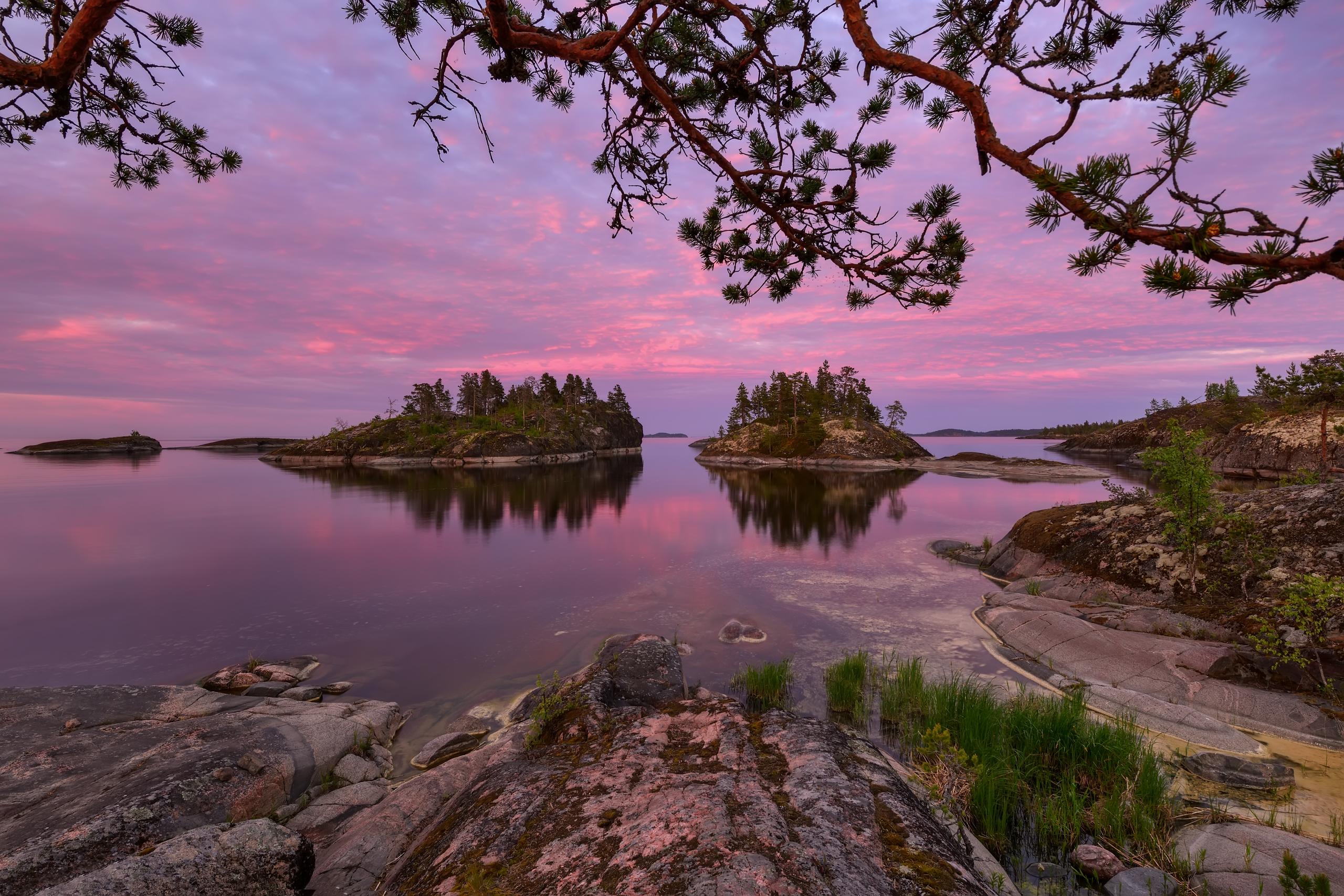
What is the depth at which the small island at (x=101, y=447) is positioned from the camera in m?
139

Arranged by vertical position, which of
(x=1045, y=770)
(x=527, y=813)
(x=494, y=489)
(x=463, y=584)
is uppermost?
(x=527, y=813)

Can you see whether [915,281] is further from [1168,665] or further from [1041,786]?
[1168,665]

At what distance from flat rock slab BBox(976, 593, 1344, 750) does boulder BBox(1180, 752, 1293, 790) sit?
1.85 meters

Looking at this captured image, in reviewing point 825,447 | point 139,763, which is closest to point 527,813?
point 139,763

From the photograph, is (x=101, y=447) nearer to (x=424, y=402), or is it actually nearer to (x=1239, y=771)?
(x=424, y=402)

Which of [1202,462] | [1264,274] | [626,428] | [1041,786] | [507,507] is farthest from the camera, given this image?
[626,428]

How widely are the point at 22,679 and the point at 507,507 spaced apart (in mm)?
31436

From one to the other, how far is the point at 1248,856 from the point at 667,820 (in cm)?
615

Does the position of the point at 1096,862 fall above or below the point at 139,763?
below

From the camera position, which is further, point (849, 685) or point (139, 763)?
point (849, 685)

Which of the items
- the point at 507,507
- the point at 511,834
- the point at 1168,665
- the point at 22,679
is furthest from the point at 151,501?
the point at 1168,665

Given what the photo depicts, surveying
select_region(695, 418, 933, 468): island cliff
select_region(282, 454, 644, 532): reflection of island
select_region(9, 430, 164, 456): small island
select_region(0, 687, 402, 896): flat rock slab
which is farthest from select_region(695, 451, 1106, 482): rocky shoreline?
select_region(9, 430, 164, 456): small island

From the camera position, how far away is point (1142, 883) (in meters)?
4.80

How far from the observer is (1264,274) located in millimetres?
2855
